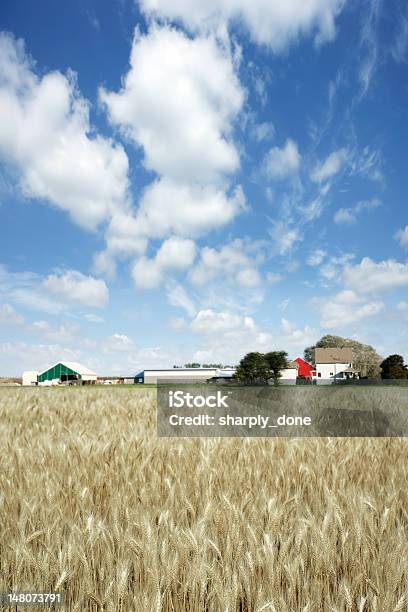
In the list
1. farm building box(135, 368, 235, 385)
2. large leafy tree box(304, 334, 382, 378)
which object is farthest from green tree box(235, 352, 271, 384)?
large leafy tree box(304, 334, 382, 378)

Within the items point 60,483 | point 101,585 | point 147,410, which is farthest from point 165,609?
point 147,410

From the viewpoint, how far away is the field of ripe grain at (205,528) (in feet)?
4.83

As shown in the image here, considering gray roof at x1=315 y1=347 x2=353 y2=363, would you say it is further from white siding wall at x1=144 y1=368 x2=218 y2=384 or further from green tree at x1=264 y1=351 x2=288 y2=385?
green tree at x1=264 y1=351 x2=288 y2=385

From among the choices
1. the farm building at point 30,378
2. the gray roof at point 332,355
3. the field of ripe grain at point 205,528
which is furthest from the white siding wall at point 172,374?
the field of ripe grain at point 205,528

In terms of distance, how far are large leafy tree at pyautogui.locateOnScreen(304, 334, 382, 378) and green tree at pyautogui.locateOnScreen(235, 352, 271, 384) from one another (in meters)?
20.4

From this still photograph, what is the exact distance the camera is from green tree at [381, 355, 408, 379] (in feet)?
142

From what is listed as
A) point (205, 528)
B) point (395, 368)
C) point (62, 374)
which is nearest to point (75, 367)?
point (62, 374)

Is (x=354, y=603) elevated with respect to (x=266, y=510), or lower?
lower

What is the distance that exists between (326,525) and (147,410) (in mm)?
5766

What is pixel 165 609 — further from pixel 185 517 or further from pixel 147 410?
pixel 147 410

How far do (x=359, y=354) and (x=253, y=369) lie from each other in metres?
34.1

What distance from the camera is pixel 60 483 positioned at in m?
2.65

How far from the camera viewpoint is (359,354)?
245 feet

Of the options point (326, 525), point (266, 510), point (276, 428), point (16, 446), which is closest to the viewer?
point (326, 525)
